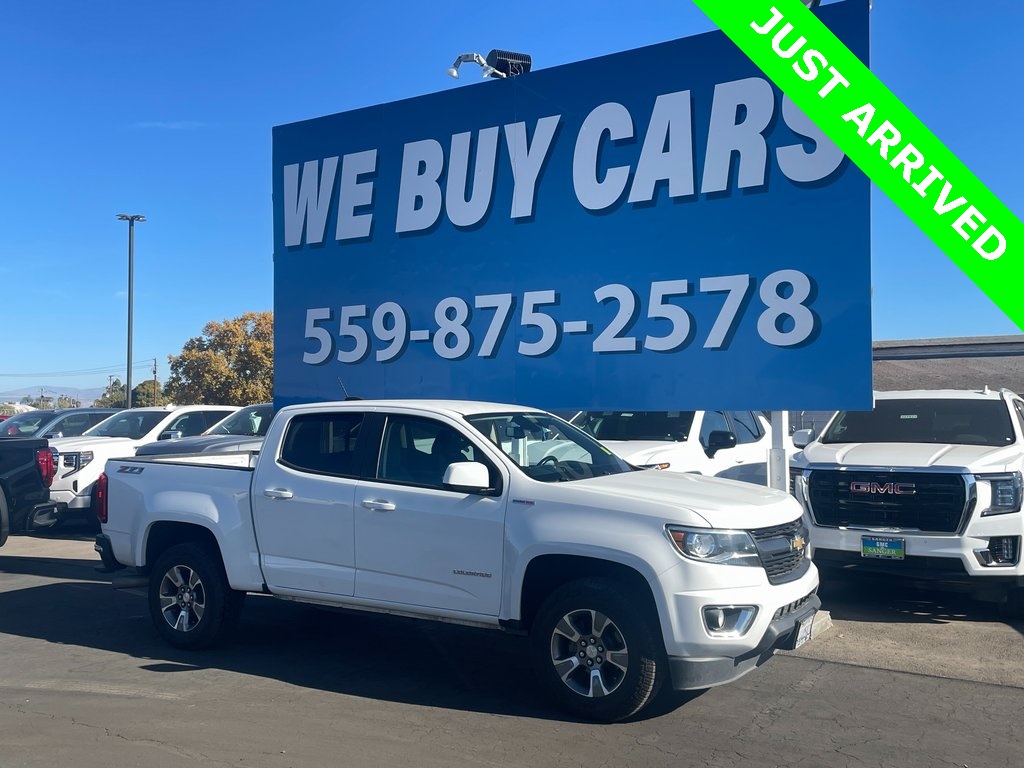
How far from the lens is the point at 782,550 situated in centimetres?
555

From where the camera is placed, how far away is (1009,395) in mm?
9562

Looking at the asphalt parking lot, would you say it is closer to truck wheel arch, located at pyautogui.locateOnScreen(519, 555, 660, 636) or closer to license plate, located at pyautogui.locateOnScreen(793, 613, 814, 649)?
license plate, located at pyautogui.locateOnScreen(793, 613, 814, 649)

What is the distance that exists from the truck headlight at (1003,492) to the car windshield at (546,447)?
334 centimetres

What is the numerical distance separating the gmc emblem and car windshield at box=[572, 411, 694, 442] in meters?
2.43

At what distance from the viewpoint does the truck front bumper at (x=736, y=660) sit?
5082mm

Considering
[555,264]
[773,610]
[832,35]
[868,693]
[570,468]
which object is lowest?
[868,693]

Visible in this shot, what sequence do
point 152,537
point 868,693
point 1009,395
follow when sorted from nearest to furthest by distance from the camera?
point 868,693, point 152,537, point 1009,395

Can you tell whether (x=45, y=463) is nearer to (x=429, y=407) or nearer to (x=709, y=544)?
(x=429, y=407)

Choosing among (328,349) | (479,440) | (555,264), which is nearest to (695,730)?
(479,440)

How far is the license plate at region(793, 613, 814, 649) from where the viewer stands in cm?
548

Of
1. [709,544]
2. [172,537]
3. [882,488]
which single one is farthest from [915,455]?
[172,537]

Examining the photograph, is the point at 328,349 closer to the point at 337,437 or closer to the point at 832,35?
the point at 337,437

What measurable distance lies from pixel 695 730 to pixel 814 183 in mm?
5753

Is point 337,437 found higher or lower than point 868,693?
higher
